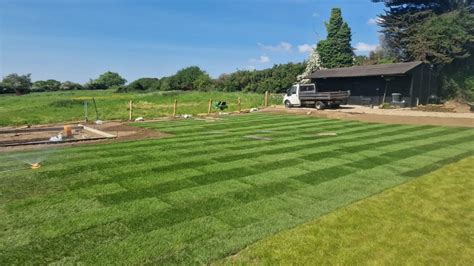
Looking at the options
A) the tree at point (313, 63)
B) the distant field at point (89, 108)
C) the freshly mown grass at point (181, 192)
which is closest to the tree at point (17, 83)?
the distant field at point (89, 108)

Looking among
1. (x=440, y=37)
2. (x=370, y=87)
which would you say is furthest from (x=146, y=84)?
(x=440, y=37)

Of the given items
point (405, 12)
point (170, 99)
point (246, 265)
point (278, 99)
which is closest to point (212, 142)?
point (246, 265)

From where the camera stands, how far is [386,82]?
29531mm

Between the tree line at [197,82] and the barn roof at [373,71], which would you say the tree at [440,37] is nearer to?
the barn roof at [373,71]

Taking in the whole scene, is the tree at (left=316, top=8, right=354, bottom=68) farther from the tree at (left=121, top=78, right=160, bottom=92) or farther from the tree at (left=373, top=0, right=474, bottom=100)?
the tree at (left=121, top=78, right=160, bottom=92)

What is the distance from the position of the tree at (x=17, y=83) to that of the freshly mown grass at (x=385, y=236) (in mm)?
72613

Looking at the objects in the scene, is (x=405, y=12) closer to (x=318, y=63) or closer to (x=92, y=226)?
(x=318, y=63)

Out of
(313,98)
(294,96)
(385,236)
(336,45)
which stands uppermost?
(336,45)

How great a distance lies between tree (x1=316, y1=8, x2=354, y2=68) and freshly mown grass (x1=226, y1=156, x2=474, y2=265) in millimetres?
46078

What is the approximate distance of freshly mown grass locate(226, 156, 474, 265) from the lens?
4.05 metres

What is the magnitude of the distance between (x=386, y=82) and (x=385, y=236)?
27928 mm

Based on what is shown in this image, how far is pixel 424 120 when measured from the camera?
18594 mm

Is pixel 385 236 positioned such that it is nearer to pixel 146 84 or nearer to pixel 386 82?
pixel 386 82

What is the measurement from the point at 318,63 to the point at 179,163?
4397cm
